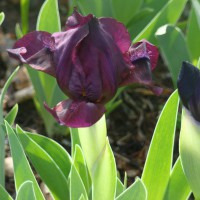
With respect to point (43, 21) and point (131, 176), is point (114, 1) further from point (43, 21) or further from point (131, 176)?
point (131, 176)

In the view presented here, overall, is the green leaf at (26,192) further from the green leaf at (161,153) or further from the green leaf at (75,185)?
the green leaf at (161,153)

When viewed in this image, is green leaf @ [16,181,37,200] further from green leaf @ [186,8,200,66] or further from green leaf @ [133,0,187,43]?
green leaf @ [186,8,200,66]

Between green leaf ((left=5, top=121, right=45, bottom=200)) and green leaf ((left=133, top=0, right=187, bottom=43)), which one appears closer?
green leaf ((left=5, top=121, right=45, bottom=200))

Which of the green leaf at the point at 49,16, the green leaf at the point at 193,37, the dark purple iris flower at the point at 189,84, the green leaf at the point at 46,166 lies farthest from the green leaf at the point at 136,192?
the green leaf at the point at 193,37

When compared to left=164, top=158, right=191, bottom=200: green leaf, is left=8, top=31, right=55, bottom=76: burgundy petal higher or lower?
higher

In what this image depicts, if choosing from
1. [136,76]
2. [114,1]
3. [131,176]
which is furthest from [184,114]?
[114,1]

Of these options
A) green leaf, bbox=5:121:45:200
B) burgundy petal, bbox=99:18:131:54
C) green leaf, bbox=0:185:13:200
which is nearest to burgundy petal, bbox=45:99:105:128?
burgundy petal, bbox=99:18:131:54

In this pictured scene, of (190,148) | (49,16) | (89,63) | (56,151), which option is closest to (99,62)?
(89,63)
